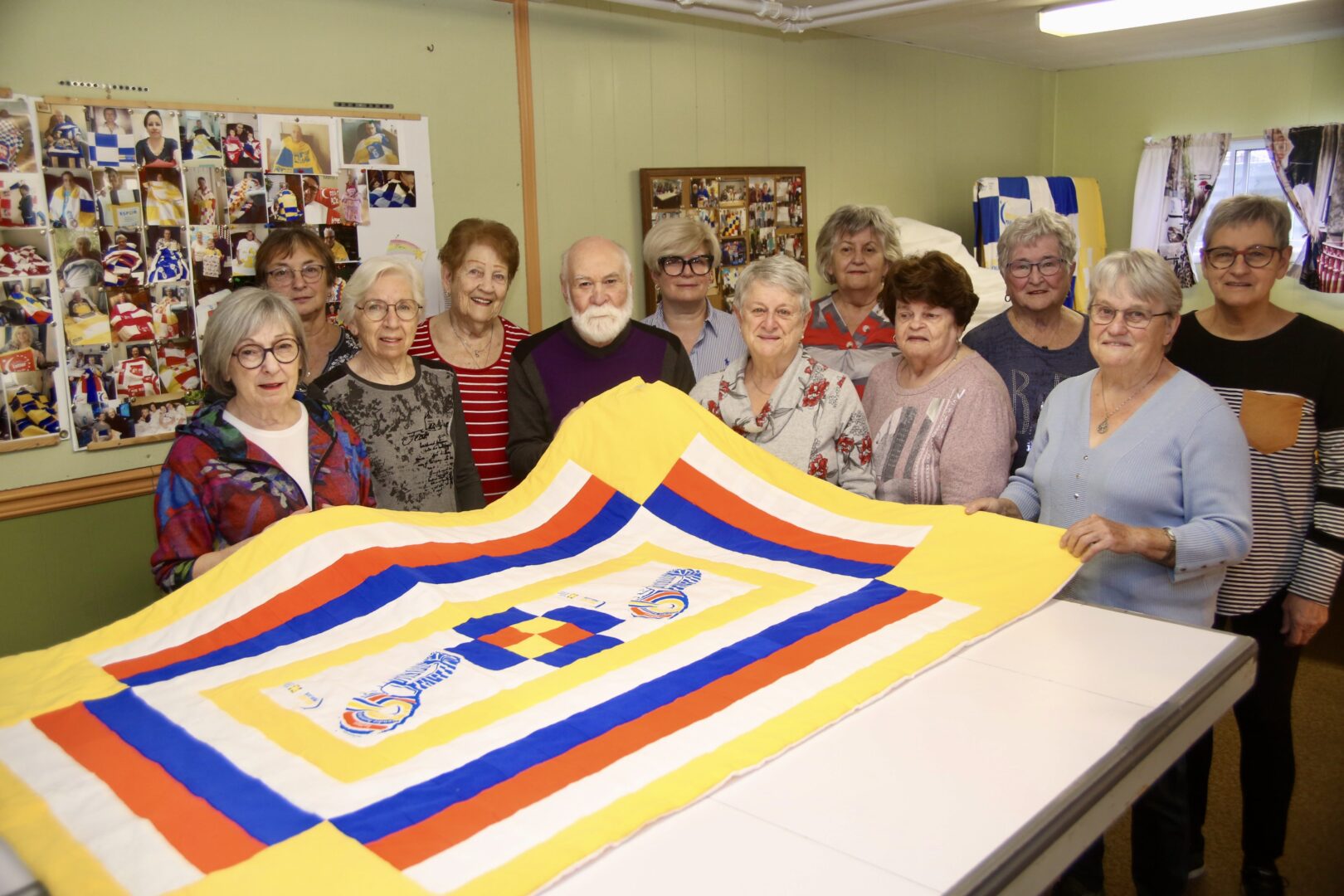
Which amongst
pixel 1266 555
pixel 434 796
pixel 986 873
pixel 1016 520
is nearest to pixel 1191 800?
pixel 1266 555

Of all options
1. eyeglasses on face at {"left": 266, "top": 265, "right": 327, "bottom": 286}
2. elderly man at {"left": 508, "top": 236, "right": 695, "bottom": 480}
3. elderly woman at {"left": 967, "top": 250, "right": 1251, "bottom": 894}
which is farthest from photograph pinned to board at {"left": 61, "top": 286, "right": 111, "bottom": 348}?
elderly woman at {"left": 967, "top": 250, "right": 1251, "bottom": 894}

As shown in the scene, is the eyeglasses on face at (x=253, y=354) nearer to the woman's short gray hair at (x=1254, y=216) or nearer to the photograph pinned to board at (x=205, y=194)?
the photograph pinned to board at (x=205, y=194)

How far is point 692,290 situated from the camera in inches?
118

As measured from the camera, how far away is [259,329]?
1957mm

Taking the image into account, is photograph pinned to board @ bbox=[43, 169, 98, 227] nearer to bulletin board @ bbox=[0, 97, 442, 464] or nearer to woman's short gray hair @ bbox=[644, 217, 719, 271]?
bulletin board @ bbox=[0, 97, 442, 464]

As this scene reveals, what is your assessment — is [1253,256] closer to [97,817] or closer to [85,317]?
[97,817]

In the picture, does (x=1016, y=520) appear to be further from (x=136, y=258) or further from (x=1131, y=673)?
(x=136, y=258)

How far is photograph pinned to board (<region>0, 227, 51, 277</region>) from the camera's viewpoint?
2.42 m

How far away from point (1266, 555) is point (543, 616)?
1476 mm

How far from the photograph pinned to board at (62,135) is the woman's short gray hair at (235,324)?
85 cm

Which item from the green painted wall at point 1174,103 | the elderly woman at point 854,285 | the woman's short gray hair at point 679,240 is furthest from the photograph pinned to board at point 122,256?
the green painted wall at point 1174,103

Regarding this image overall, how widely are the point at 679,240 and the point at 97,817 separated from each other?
7.02 ft

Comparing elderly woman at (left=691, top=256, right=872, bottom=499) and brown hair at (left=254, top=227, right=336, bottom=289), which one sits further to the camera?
brown hair at (left=254, top=227, right=336, bottom=289)

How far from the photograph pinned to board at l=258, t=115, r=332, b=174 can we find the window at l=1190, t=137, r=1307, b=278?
4918 mm
